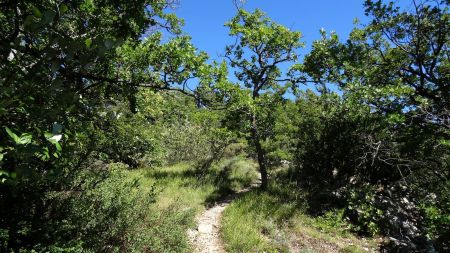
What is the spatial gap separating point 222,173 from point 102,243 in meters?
9.59

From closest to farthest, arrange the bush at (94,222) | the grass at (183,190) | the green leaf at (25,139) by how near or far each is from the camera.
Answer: the green leaf at (25,139), the bush at (94,222), the grass at (183,190)

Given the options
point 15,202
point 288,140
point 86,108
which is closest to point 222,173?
point 288,140

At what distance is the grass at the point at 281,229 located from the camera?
770 centimetres

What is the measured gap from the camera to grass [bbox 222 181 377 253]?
7.70 m

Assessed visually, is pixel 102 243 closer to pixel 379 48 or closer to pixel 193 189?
pixel 193 189

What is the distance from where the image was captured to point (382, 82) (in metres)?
9.57

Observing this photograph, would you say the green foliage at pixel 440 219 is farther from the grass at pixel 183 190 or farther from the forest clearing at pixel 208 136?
the grass at pixel 183 190

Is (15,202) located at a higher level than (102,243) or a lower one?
higher

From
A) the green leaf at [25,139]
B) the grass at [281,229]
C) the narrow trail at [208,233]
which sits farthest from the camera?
the grass at [281,229]

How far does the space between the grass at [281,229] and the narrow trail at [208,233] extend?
0.21m

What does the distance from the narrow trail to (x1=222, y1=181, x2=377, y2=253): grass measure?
21 cm

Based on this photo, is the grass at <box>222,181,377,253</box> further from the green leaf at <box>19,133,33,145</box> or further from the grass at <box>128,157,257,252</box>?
the green leaf at <box>19,133,33,145</box>

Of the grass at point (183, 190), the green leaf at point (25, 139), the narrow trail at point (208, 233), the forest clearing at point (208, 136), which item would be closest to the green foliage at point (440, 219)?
the forest clearing at point (208, 136)

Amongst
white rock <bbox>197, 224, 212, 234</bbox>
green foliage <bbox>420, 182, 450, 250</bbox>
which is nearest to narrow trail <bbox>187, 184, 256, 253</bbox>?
white rock <bbox>197, 224, 212, 234</bbox>
